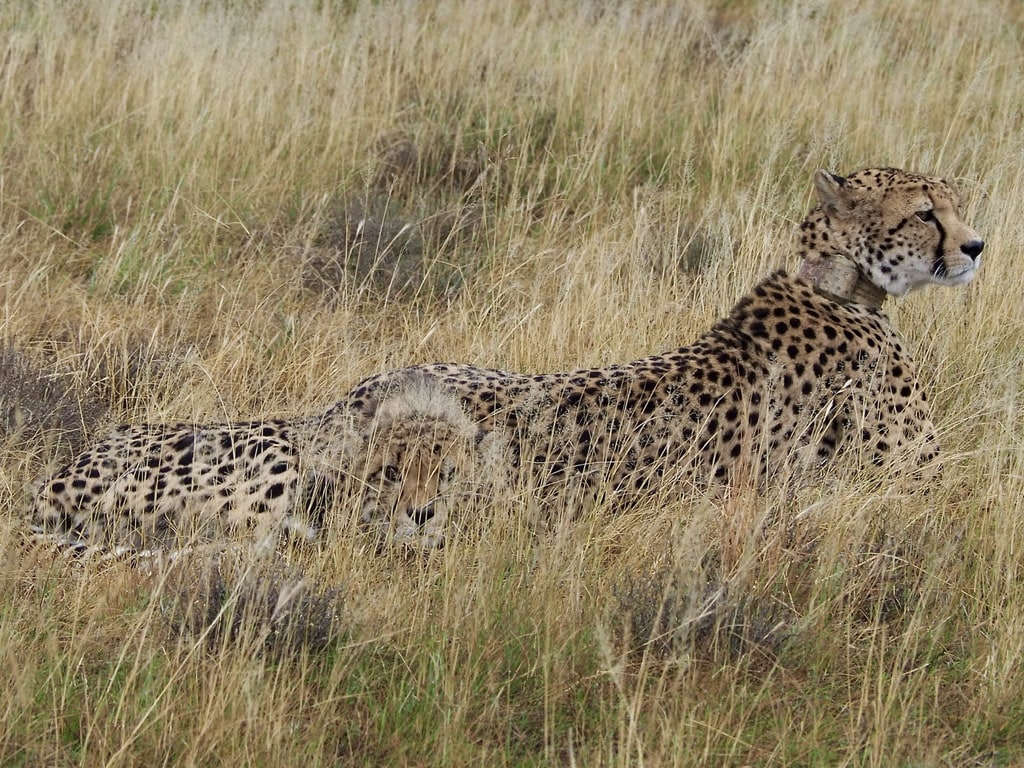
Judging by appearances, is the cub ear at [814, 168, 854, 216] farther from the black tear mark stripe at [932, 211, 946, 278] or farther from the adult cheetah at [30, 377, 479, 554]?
the adult cheetah at [30, 377, 479, 554]

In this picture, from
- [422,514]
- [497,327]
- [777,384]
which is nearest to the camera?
[422,514]

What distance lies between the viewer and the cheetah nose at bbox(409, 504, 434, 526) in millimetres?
3527

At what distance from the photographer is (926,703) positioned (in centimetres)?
289

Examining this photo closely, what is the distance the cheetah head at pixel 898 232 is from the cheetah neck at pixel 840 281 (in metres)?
0.02

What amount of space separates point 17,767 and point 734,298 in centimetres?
299

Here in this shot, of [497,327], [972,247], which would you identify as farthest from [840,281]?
[497,327]

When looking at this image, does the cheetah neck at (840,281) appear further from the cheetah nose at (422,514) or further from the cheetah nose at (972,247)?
the cheetah nose at (422,514)

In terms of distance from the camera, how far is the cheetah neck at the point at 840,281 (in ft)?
13.5

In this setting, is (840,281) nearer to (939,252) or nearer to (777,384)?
(939,252)

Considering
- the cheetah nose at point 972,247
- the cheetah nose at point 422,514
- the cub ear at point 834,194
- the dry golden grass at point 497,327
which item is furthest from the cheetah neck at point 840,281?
the cheetah nose at point 422,514

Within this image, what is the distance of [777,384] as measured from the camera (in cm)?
380

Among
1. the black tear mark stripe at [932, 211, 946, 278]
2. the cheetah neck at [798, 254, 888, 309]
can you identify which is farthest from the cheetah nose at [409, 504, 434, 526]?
the black tear mark stripe at [932, 211, 946, 278]

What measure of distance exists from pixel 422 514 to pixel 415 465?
0.12 metres

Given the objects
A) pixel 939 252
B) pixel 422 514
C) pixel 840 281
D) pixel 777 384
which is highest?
pixel 939 252
